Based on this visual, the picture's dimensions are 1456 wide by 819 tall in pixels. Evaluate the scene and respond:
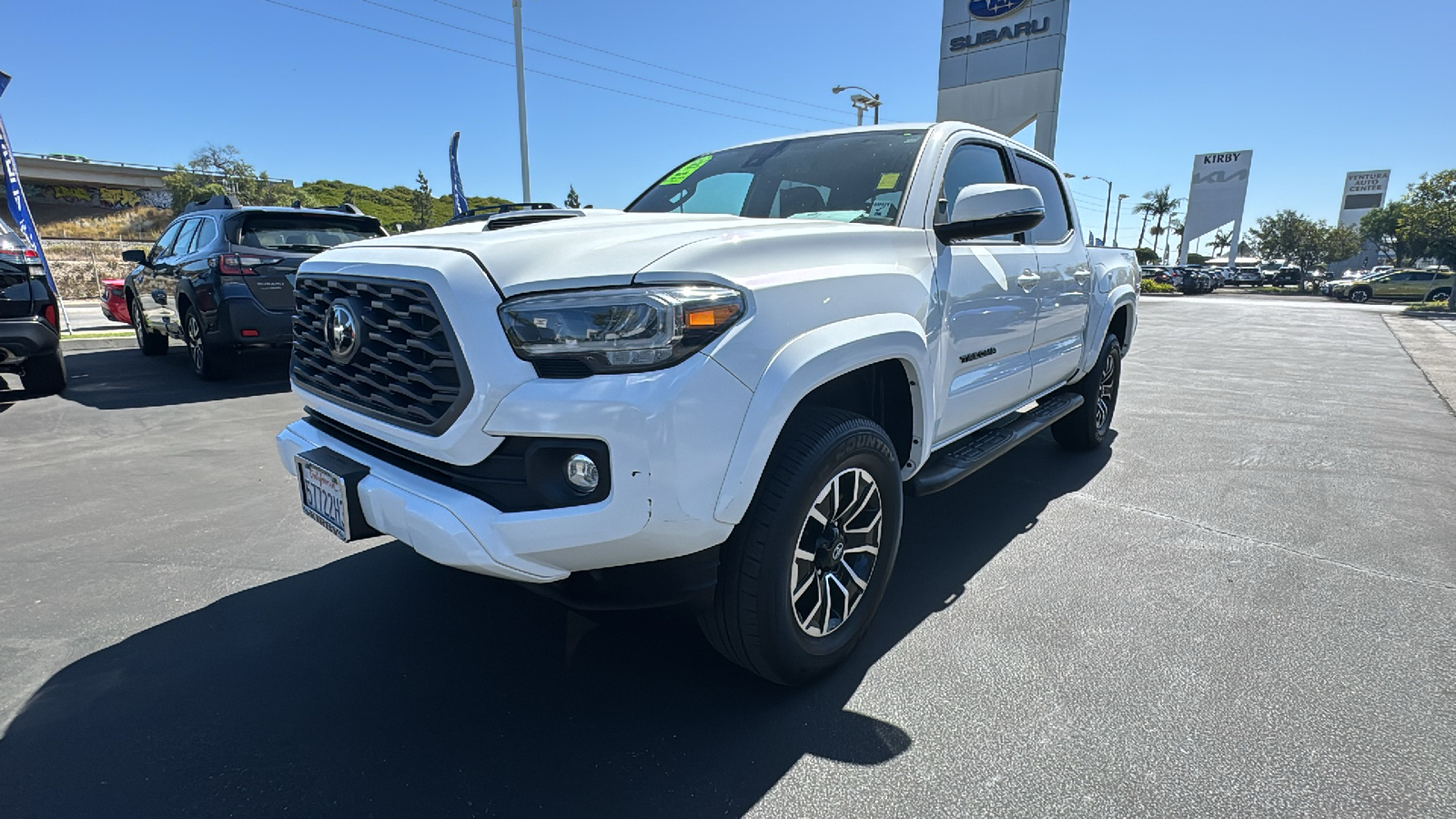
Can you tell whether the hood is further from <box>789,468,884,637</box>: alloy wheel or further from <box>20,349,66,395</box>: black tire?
<box>20,349,66,395</box>: black tire

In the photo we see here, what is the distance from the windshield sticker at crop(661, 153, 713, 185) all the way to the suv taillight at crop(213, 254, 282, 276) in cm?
462

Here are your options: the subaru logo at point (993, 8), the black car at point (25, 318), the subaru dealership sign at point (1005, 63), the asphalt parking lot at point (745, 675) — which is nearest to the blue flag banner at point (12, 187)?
the black car at point (25, 318)

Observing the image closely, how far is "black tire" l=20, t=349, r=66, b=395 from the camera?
6059mm

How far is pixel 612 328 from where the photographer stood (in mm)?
1713

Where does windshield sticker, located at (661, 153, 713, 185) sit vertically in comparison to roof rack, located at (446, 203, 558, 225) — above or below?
above

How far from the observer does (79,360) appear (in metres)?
8.45

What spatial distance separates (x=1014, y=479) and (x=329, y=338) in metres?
3.77

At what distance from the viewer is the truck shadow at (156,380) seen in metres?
6.31

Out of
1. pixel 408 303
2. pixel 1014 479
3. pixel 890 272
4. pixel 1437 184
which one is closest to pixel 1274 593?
pixel 1014 479

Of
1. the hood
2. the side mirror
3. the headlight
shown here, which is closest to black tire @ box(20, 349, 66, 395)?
the hood

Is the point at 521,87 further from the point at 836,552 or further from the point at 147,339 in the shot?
the point at 836,552

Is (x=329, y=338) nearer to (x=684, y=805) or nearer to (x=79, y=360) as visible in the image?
(x=684, y=805)

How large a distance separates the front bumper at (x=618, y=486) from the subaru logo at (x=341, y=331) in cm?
62

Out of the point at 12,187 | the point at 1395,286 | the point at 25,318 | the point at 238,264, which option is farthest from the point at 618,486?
the point at 1395,286
